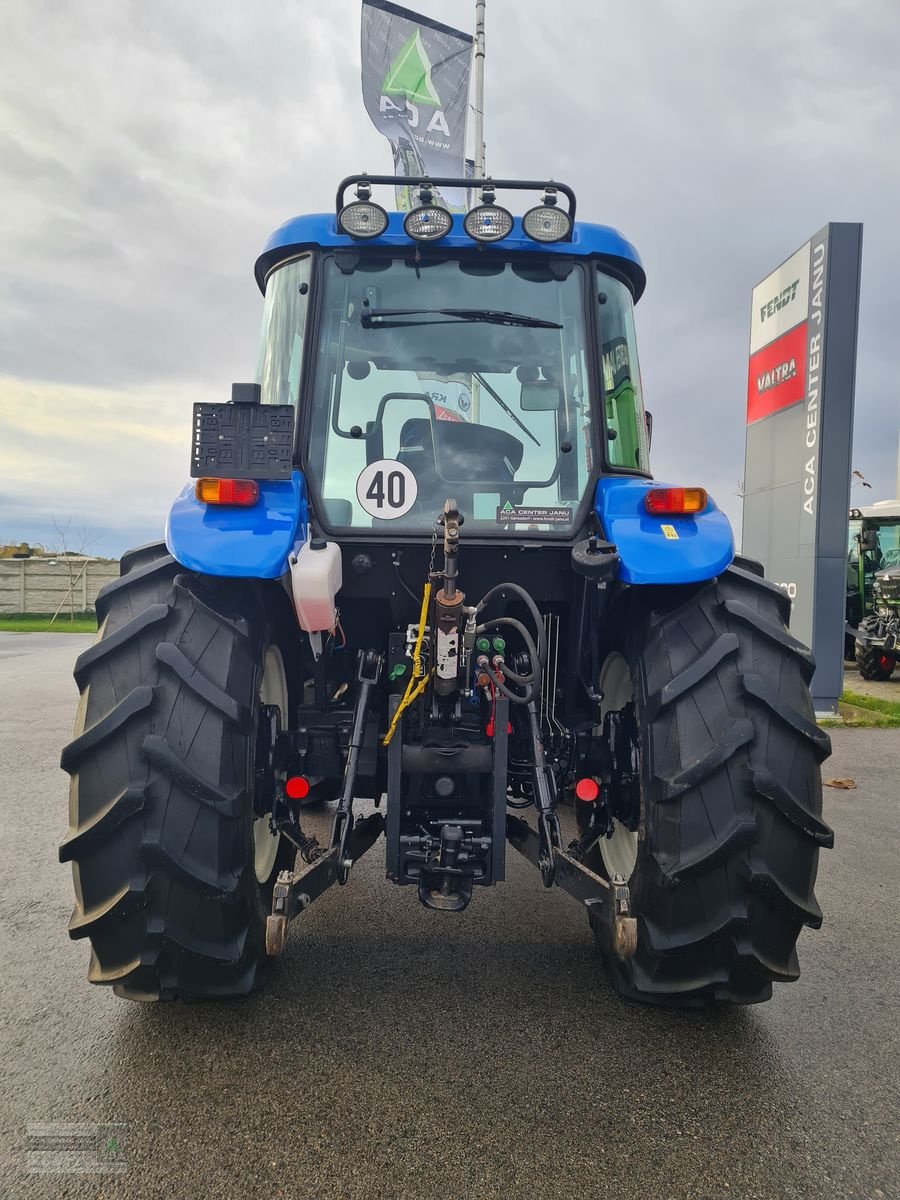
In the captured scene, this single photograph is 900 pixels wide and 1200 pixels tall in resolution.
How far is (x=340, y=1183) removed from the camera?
177 cm

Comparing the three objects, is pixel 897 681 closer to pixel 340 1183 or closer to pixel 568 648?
pixel 568 648

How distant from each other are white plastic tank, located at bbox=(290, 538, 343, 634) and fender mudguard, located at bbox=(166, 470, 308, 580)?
52 mm

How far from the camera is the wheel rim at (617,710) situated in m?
2.80

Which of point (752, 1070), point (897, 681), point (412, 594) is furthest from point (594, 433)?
point (897, 681)

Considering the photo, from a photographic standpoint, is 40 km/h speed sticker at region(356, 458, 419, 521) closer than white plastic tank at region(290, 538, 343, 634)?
No

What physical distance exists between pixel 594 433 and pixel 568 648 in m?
0.78

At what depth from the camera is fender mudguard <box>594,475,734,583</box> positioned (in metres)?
2.26

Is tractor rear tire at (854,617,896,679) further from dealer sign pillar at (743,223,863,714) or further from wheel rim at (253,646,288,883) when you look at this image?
wheel rim at (253,646,288,883)

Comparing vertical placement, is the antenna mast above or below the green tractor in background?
above

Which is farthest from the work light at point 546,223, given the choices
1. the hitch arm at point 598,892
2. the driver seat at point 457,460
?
the hitch arm at point 598,892

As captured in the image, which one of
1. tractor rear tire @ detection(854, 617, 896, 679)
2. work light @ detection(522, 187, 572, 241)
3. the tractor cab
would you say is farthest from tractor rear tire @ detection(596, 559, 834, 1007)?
tractor rear tire @ detection(854, 617, 896, 679)

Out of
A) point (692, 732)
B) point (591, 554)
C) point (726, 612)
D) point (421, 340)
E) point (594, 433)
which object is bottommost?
point (692, 732)

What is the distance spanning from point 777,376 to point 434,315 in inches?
290

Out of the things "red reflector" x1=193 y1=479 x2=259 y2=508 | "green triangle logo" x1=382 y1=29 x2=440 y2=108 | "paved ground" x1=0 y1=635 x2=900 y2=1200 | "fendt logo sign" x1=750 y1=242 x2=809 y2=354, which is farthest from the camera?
"green triangle logo" x1=382 y1=29 x2=440 y2=108
